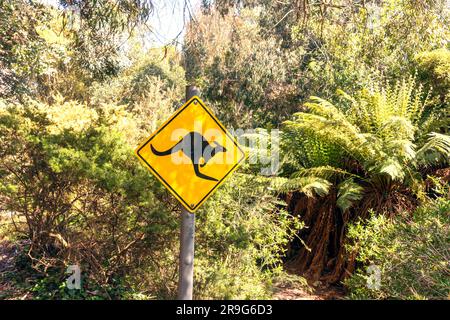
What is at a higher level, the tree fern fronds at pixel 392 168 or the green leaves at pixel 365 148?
the green leaves at pixel 365 148

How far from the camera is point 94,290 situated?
15.8 ft

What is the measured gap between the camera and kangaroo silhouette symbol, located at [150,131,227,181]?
3010 millimetres

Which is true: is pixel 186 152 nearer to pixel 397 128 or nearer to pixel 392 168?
pixel 392 168

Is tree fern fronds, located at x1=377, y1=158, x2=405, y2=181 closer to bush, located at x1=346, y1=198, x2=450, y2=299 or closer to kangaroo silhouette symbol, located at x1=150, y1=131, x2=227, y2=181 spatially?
bush, located at x1=346, y1=198, x2=450, y2=299

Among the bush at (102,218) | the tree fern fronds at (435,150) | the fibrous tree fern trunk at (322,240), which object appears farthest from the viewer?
the fibrous tree fern trunk at (322,240)

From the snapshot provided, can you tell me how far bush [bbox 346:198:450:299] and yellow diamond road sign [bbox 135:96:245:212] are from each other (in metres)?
2.27

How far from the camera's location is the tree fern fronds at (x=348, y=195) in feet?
20.2

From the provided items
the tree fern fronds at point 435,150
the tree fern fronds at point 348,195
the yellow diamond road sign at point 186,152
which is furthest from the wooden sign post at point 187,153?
the tree fern fronds at point 435,150

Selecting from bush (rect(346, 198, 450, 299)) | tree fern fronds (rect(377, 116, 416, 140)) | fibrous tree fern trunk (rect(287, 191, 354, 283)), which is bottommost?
bush (rect(346, 198, 450, 299))

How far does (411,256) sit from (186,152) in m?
2.79

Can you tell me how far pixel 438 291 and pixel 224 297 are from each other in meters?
1.97

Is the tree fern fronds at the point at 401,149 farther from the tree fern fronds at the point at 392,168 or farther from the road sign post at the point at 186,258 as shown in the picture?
the road sign post at the point at 186,258

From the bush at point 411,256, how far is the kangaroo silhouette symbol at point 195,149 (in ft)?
7.60

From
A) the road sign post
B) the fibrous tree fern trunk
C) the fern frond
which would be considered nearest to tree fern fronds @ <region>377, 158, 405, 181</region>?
the fern frond
